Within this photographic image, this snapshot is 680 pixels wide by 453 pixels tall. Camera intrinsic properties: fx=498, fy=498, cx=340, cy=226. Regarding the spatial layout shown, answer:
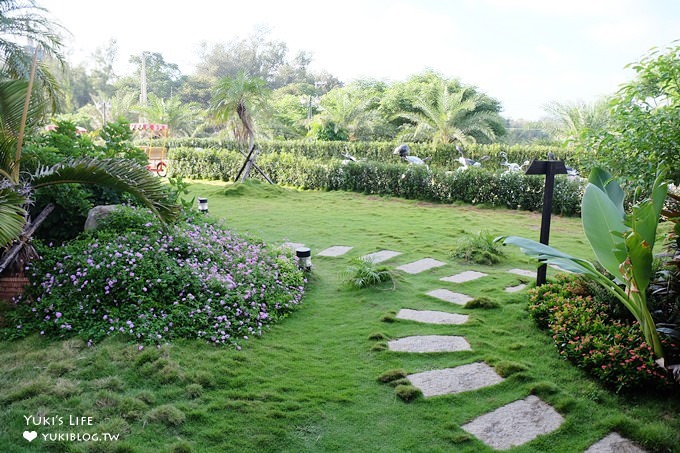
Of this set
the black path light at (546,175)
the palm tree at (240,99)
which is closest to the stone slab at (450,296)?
the black path light at (546,175)

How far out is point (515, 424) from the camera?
250 centimetres

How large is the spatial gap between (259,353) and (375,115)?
23212 mm

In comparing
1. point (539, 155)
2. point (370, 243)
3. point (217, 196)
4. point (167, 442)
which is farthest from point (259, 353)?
point (539, 155)

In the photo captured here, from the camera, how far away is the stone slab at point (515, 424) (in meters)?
2.37

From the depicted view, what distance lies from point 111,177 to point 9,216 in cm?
87

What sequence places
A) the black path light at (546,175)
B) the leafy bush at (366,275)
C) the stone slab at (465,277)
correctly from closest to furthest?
the black path light at (546,175)
the leafy bush at (366,275)
the stone slab at (465,277)

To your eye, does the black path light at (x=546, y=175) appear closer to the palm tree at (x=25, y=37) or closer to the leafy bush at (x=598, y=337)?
the leafy bush at (x=598, y=337)

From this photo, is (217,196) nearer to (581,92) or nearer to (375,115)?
(375,115)

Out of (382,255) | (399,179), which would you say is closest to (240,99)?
(399,179)

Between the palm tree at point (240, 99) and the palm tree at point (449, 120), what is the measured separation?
8857 millimetres

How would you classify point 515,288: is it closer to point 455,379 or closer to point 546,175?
point 546,175

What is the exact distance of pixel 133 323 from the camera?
3490 millimetres

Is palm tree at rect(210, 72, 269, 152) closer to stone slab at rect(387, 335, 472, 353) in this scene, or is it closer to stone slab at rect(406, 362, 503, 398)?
stone slab at rect(387, 335, 472, 353)

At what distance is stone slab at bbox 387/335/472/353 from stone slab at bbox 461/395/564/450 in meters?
0.76
